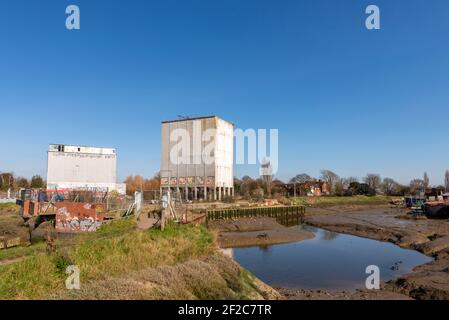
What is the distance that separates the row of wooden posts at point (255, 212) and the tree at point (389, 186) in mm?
78654

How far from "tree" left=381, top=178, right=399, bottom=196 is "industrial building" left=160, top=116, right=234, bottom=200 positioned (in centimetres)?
8262

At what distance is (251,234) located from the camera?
122 feet

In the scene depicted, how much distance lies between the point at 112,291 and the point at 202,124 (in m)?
58.0

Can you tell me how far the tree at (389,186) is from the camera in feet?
413

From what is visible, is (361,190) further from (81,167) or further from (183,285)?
(183,285)

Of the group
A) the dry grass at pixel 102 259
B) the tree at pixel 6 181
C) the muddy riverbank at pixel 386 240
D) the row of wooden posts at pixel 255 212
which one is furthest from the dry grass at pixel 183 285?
the tree at pixel 6 181

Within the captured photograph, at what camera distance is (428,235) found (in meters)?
35.6

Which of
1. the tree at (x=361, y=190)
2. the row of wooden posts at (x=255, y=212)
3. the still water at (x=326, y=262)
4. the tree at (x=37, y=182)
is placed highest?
the tree at (x=37, y=182)

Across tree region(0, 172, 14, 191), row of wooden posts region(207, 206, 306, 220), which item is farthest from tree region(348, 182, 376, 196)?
tree region(0, 172, 14, 191)

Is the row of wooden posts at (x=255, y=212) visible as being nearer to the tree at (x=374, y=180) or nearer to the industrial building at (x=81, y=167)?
the industrial building at (x=81, y=167)

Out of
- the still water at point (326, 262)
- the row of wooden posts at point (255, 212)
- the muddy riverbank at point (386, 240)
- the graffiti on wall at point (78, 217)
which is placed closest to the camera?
the muddy riverbank at point (386, 240)

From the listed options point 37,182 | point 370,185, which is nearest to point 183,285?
point 37,182
